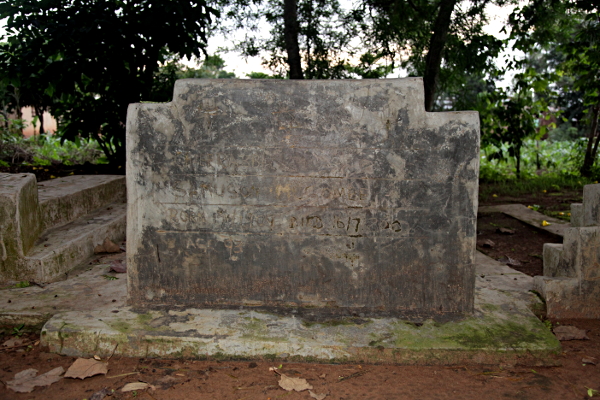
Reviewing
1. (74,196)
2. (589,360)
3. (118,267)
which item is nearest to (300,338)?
(589,360)

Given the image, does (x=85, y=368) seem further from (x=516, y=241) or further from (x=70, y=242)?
(x=516, y=241)

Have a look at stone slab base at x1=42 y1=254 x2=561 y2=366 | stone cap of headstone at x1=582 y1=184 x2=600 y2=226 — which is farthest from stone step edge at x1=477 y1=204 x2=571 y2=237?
stone slab base at x1=42 y1=254 x2=561 y2=366

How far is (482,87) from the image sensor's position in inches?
863

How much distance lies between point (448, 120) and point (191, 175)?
153 cm

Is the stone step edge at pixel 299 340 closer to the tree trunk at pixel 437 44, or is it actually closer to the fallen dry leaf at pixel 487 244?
the fallen dry leaf at pixel 487 244

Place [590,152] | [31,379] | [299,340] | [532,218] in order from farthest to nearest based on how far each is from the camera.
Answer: [590,152]
[532,218]
[299,340]
[31,379]

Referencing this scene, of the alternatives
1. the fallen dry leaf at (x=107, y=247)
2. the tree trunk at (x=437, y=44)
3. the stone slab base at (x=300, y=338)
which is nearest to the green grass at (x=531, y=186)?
the tree trunk at (x=437, y=44)

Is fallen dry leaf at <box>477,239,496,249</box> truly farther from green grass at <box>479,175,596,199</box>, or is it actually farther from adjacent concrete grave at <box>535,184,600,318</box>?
green grass at <box>479,175,596,199</box>

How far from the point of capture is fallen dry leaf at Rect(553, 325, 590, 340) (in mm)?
2713

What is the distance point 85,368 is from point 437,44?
555cm

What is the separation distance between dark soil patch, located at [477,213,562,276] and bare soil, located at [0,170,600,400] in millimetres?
1605

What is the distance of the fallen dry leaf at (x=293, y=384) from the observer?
2203 mm

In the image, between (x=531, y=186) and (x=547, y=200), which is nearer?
(x=547, y=200)

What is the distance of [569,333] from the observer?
274 centimetres
